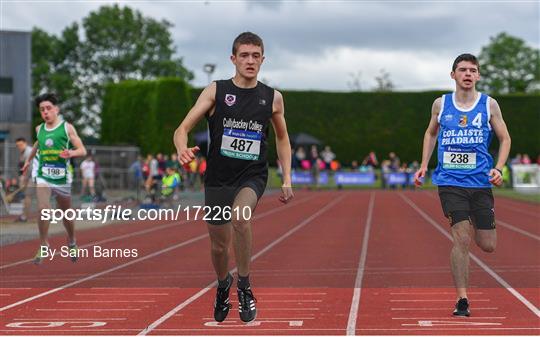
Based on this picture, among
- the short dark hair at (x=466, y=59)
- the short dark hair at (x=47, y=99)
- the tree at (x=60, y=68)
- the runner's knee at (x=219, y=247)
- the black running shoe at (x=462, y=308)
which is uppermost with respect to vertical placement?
the tree at (x=60, y=68)

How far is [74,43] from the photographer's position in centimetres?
7269

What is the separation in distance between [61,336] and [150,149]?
37954 millimetres

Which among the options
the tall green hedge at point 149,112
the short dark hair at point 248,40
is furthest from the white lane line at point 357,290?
the tall green hedge at point 149,112

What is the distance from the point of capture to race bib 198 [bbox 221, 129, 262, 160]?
663cm

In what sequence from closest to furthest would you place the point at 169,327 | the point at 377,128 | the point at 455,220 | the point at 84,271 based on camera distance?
1. the point at 169,327
2. the point at 455,220
3. the point at 84,271
4. the point at 377,128

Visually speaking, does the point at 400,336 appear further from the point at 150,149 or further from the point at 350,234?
the point at 150,149

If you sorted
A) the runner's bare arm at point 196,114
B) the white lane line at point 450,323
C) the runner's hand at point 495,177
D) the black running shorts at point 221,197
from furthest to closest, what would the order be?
the runner's hand at point 495,177, the white lane line at point 450,323, the black running shorts at point 221,197, the runner's bare arm at point 196,114

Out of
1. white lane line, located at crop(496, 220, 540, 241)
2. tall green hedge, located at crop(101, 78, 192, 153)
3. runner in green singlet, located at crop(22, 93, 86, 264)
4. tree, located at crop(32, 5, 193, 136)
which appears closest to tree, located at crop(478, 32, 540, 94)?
tree, located at crop(32, 5, 193, 136)

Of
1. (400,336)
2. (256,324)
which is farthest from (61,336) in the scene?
(400,336)

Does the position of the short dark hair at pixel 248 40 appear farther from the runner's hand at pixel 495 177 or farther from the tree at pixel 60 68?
the tree at pixel 60 68

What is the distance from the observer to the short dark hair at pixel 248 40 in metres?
6.52

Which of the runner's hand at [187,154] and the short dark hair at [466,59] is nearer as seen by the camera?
the runner's hand at [187,154]

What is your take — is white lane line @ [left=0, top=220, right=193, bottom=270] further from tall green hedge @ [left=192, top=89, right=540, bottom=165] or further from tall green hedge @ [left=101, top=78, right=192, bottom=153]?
tall green hedge @ [left=192, top=89, right=540, bottom=165]

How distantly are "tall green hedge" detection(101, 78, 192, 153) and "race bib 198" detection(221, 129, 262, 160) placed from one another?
123ft
